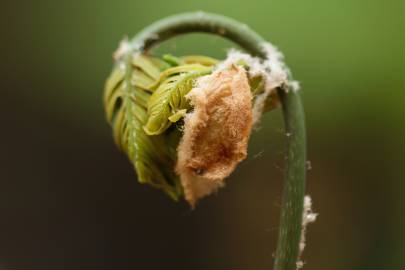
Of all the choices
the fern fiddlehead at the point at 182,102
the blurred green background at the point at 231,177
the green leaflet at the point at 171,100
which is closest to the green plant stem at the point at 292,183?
the fern fiddlehead at the point at 182,102

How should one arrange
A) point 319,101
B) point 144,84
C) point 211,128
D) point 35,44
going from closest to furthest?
point 211,128
point 144,84
point 319,101
point 35,44

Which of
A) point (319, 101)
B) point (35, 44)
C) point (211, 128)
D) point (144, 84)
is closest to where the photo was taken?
point (211, 128)

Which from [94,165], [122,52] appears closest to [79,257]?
[94,165]

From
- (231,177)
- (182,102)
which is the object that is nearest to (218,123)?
(182,102)

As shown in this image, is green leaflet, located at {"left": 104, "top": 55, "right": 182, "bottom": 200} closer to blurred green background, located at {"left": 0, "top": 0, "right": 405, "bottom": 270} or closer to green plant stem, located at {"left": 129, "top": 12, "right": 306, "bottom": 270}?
green plant stem, located at {"left": 129, "top": 12, "right": 306, "bottom": 270}

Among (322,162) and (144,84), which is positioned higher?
(144,84)

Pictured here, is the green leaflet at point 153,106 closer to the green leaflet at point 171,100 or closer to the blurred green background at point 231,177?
the green leaflet at point 171,100

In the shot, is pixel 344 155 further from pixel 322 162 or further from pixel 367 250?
pixel 367 250
